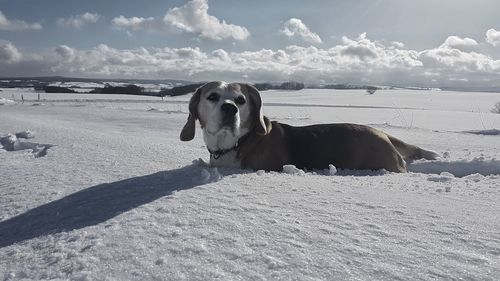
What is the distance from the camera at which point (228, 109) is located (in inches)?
158

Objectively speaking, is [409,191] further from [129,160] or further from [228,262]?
[129,160]

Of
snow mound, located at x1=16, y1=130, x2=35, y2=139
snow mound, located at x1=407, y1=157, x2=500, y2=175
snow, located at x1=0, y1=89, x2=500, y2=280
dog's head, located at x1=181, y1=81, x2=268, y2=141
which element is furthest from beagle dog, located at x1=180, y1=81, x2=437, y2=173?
snow mound, located at x1=16, y1=130, x2=35, y2=139

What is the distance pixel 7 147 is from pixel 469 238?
5.57 m

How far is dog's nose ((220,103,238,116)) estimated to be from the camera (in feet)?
13.1

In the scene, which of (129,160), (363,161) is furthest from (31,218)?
(363,161)

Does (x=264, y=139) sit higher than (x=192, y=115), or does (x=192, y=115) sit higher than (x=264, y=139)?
(x=192, y=115)

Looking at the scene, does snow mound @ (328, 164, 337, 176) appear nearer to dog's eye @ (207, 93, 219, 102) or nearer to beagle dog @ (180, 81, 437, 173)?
beagle dog @ (180, 81, 437, 173)

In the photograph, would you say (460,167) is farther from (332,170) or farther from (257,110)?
(257,110)

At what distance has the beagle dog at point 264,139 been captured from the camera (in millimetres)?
4219

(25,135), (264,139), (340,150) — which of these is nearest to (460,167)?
(340,150)

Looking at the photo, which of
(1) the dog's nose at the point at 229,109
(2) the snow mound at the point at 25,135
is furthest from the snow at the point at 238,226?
(2) the snow mound at the point at 25,135

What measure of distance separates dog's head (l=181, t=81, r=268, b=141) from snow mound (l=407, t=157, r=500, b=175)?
2.12 m

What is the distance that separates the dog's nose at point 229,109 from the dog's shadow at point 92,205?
2.68 feet

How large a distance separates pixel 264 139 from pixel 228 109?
61 cm
